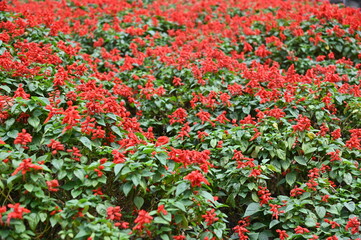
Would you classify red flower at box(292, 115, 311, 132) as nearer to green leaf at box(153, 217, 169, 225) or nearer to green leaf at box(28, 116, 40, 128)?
green leaf at box(153, 217, 169, 225)

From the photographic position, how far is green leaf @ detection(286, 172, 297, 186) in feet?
13.2

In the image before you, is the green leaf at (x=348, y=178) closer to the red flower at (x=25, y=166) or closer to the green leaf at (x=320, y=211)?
the green leaf at (x=320, y=211)

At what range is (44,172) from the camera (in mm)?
3359

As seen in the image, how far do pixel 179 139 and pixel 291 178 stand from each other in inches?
52.4

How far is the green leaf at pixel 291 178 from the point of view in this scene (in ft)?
13.2

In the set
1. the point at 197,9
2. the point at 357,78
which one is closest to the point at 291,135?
the point at 357,78

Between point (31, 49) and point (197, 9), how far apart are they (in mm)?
5235

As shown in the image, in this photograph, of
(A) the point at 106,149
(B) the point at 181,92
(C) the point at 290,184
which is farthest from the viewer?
(B) the point at 181,92

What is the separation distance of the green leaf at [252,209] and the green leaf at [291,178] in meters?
0.56

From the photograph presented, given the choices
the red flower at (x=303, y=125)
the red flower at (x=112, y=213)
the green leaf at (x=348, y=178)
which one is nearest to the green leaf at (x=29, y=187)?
the red flower at (x=112, y=213)

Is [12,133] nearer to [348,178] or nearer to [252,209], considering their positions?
[252,209]

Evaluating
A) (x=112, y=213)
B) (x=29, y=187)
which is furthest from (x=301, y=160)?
(x=29, y=187)

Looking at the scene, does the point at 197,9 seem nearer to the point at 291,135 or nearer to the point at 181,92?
the point at 181,92

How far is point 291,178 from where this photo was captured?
4.07 metres
